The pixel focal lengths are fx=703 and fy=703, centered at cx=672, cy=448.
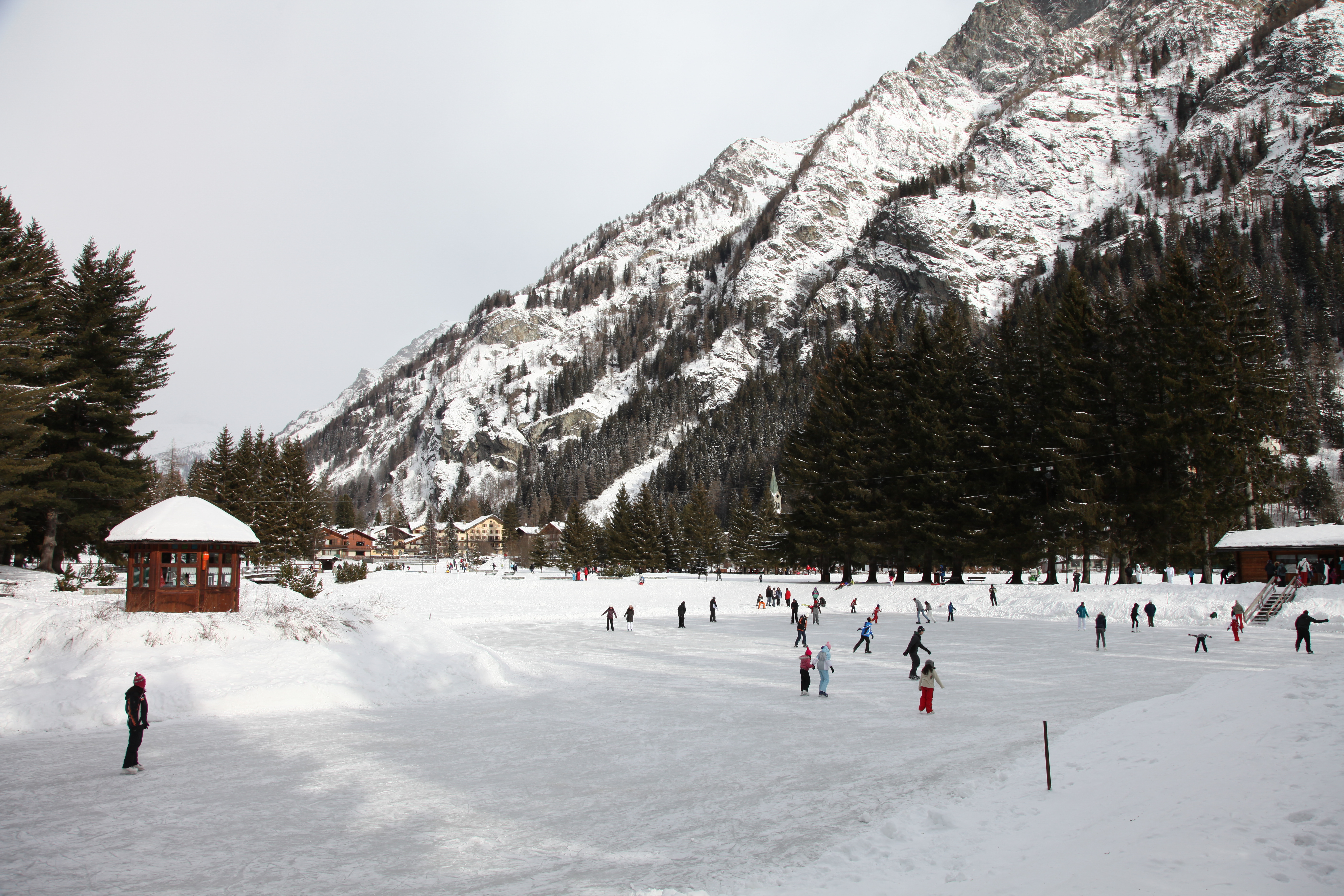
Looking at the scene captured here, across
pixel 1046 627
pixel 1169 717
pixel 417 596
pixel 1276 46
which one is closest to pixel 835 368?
pixel 1046 627

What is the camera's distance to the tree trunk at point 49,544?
29.8m

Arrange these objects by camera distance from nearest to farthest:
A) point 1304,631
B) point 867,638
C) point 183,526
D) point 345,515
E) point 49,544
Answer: point 183,526 < point 1304,631 < point 867,638 < point 49,544 < point 345,515

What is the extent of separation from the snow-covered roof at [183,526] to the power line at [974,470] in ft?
125

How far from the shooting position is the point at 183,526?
1925cm

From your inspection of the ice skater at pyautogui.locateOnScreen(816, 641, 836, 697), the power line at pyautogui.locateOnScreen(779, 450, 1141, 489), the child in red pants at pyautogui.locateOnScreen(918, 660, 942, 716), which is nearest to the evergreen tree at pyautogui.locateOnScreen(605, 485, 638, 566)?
the power line at pyautogui.locateOnScreen(779, 450, 1141, 489)

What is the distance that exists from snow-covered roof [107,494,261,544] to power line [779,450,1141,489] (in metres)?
38.0

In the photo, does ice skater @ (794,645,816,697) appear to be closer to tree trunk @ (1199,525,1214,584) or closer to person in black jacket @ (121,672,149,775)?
person in black jacket @ (121,672,149,775)

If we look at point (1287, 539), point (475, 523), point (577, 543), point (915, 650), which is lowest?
point (915, 650)

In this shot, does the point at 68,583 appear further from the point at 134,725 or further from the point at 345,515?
the point at 345,515

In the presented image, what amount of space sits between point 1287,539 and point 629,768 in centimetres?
3488

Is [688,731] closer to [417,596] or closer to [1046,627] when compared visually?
[1046,627]

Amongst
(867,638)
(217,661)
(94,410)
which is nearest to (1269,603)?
(867,638)

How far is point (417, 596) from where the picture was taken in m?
47.6

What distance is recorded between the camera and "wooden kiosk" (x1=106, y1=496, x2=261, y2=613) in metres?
18.7
